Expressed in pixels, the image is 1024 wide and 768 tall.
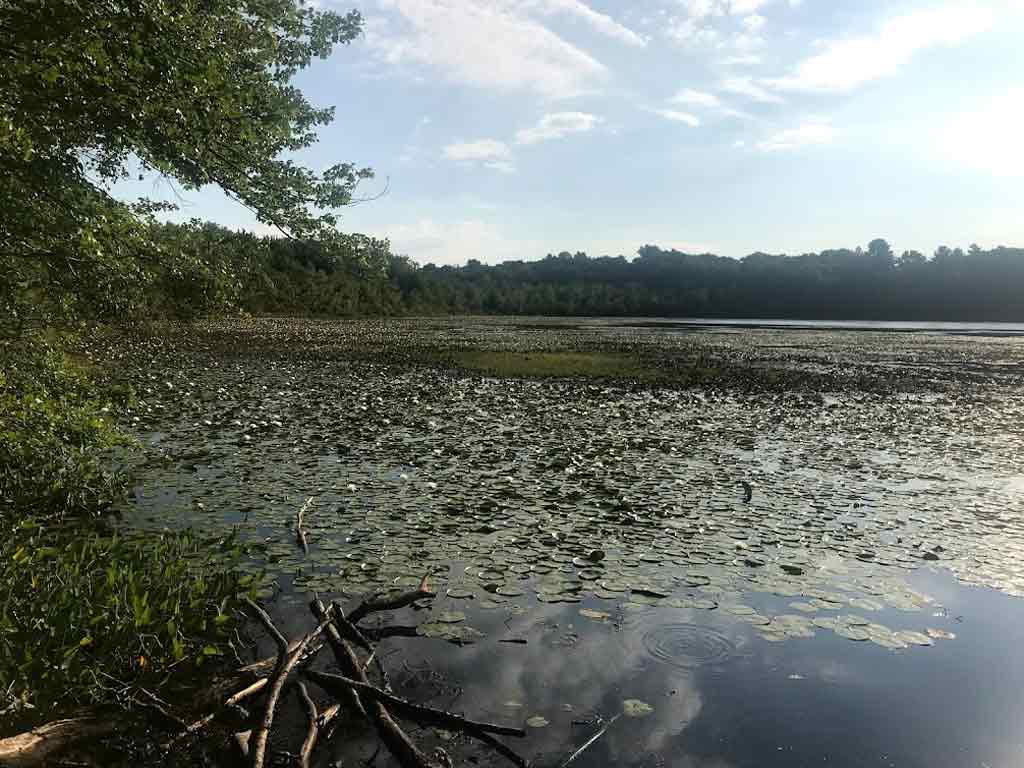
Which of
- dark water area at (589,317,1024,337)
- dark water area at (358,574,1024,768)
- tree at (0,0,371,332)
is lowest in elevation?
dark water area at (358,574,1024,768)

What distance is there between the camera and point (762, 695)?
16.9 ft

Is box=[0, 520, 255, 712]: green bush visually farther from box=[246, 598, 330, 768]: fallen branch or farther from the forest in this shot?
box=[246, 598, 330, 768]: fallen branch

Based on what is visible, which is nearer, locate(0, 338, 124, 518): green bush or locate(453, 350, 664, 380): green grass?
locate(0, 338, 124, 518): green bush

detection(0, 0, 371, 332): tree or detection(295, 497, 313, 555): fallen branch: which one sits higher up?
detection(0, 0, 371, 332): tree

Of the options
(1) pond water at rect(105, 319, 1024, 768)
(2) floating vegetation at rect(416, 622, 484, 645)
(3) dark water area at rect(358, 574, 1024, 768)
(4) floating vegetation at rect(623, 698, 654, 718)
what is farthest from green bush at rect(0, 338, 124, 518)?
(4) floating vegetation at rect(623, 698, 654, 718)

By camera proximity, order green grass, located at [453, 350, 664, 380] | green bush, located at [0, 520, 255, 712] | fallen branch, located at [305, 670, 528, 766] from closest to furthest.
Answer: fallen branch, located at [305, 670, 528, 766] → green bush, located at [0, 520, 255, 712] → green grass, located at [453, 350, 664, 380]

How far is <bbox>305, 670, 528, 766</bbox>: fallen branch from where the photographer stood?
4227mm

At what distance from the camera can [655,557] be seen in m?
7.89

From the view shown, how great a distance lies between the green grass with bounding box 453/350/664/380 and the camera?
2753 centimetres

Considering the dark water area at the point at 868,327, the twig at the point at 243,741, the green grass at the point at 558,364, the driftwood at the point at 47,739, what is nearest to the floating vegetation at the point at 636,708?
the twig at the point at 243,741

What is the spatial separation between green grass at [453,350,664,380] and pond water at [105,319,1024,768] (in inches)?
355

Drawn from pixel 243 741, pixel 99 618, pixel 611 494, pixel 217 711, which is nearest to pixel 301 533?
pixel 99 618

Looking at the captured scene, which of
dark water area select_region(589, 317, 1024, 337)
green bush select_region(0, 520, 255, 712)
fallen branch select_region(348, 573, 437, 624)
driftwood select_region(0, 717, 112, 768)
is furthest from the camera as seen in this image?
dark water area select_region(589, 317, 1024, 337)

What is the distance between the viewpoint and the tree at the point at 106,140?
5785 mm
